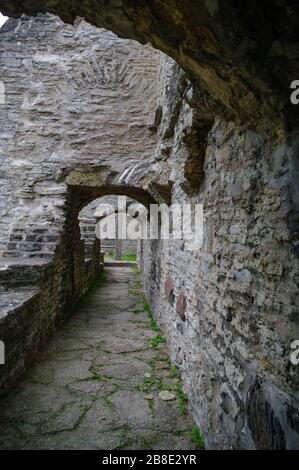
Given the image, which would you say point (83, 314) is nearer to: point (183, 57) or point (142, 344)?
point (142, 344)

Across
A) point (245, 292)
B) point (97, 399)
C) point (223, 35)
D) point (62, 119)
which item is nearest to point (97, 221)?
point (62, 119)

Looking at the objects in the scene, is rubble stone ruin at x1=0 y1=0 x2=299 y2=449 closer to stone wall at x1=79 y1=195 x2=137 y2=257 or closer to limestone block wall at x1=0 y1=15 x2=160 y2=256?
limestone block wall at x1=0 y1=15 x2=160 y2=256

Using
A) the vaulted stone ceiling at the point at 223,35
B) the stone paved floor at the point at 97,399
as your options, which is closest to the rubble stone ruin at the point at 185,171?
the vaulted stone ceiling at the point at 223,35

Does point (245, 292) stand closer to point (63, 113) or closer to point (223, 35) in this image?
point (223, 35)

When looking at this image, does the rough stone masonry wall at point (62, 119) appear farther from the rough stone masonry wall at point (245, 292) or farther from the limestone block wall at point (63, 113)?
the rough stone masonry wall at point (245, 292)

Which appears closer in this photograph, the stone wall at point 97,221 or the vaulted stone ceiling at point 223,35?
the vaulted stone ceiling at point 223,35

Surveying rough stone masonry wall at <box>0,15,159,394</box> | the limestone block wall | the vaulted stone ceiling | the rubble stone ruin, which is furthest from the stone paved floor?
the vaulted stone ceiling

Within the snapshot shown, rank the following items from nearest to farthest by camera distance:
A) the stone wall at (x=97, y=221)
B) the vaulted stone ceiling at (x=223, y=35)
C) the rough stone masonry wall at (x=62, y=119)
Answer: the vaulted stone ceiling at (x=223, y=35), the rough stone masonry wall at (x=62, y=119), the stone wall at (x=97, y=221)

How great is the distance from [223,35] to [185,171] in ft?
5.30

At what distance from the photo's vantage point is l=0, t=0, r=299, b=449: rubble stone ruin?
1250 mm

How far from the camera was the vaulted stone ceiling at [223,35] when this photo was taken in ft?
3.73

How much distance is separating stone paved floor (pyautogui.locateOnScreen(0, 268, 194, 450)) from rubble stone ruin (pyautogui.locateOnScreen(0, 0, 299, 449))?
0.61ft

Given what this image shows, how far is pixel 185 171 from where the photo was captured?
9.09 feet
